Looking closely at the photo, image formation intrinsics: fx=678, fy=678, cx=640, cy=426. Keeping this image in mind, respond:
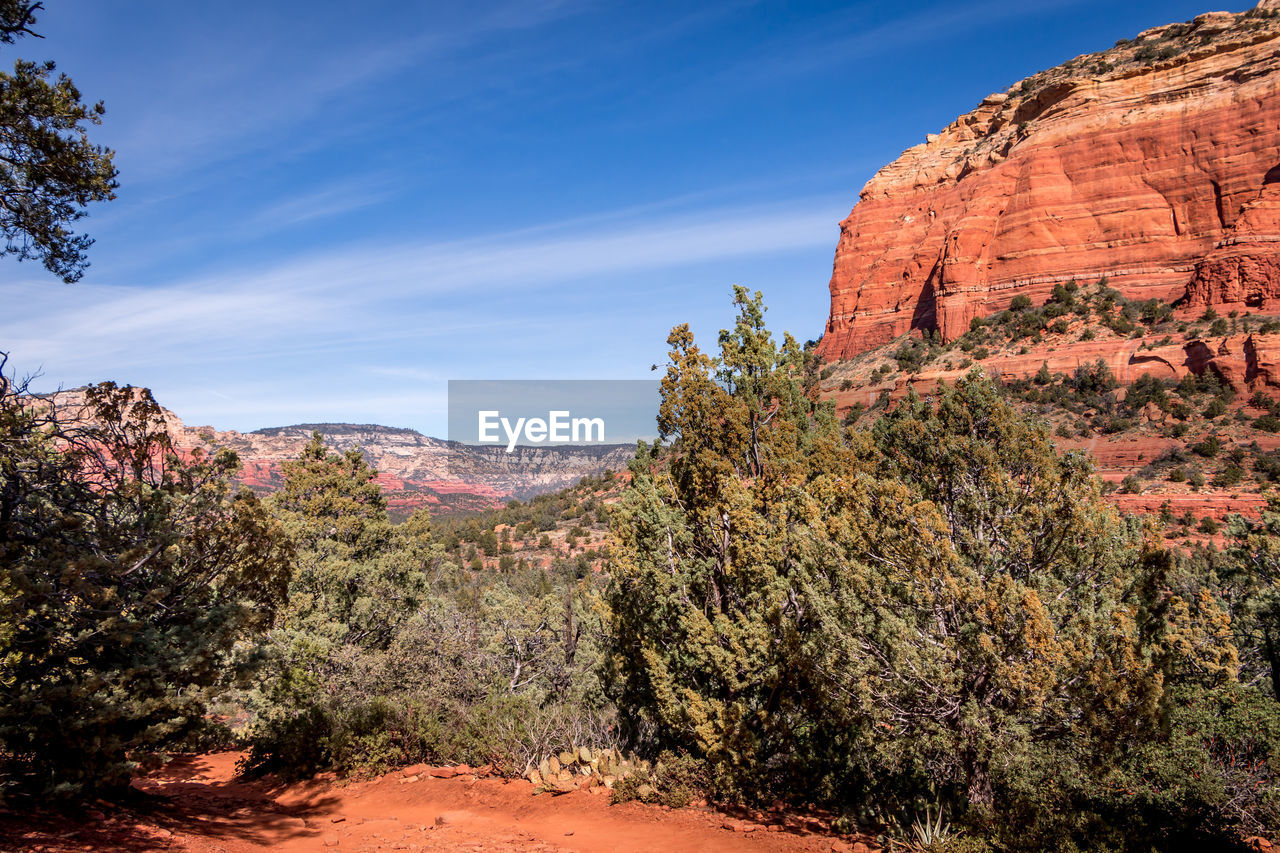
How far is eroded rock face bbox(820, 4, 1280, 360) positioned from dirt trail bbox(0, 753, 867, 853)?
6151 cm

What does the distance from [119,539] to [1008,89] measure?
104 meters

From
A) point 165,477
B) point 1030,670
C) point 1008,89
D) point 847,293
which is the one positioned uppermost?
point 1008,89

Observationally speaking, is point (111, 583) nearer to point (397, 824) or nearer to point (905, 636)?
point (397, 824)

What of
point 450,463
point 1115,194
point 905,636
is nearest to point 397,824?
point 905,636

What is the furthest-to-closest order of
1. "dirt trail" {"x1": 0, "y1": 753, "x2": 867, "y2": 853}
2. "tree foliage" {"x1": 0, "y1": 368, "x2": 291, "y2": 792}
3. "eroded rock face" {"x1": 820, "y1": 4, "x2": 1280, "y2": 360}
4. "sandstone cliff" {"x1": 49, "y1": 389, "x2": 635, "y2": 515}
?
1. "sandstone cliff" {"x1": 49, "y1": 389, "x2": 635, "y2": 515}
2. "eroded rock face" {"x1": 820, "y1": 4, "x2": 1280, "y2": 360}
3. "dirt trail" {"x1": 0, "y1": 753, "x2": 867, "y2": 853}
4. "tree foliage" {"x1": 0, "y1": 368, "x2": 291, "y2": 792}

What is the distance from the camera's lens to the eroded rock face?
5628 cm

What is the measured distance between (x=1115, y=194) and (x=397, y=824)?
78.6 meters

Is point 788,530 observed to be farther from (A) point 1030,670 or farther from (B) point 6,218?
(B) point 6,218

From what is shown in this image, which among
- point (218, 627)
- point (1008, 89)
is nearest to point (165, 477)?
point (218, 627)

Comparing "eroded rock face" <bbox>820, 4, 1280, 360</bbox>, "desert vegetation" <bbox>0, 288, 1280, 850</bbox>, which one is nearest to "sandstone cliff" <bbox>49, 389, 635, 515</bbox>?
"eroded rock face" <bbox>820, 4, 1280, 360</bbox>

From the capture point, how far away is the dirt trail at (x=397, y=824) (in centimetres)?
668

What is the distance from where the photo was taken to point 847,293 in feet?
280

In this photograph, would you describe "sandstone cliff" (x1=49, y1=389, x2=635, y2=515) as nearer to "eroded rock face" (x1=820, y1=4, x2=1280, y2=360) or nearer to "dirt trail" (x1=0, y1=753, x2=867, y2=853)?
"eroded rock face" (x1=820, y1=4, x2=1280, y2=360)

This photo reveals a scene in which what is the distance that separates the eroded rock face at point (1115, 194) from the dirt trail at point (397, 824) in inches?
2422
